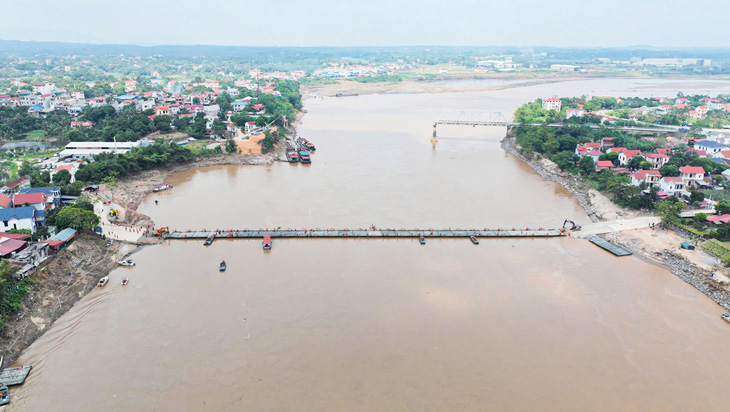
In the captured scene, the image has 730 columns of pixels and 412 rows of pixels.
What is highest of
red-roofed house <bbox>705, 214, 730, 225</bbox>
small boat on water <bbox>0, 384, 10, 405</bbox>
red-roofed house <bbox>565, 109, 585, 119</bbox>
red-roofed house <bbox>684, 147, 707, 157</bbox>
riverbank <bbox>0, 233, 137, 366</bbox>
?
red-roofed house <bbox>565, 109, 585, 119</bbox>

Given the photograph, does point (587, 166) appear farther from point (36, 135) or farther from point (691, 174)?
point (36, 135)

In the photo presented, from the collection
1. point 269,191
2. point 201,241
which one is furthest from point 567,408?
point 269,191

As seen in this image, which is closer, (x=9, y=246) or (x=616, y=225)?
(x=9, y=246)

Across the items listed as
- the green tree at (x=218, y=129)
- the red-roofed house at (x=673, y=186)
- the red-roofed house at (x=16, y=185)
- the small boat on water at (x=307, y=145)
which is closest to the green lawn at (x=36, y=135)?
the green tree at (x=218, y=129)

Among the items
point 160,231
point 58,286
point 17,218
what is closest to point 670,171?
point 160,231

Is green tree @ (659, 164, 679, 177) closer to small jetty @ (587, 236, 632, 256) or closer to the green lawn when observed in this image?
small jetty @ (587, 236, 632, 256)

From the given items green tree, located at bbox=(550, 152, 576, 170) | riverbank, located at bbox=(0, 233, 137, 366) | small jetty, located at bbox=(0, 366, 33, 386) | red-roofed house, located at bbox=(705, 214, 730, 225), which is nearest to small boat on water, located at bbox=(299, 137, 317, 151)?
green tree, located at bbox=(550, 152, 576, 170)
